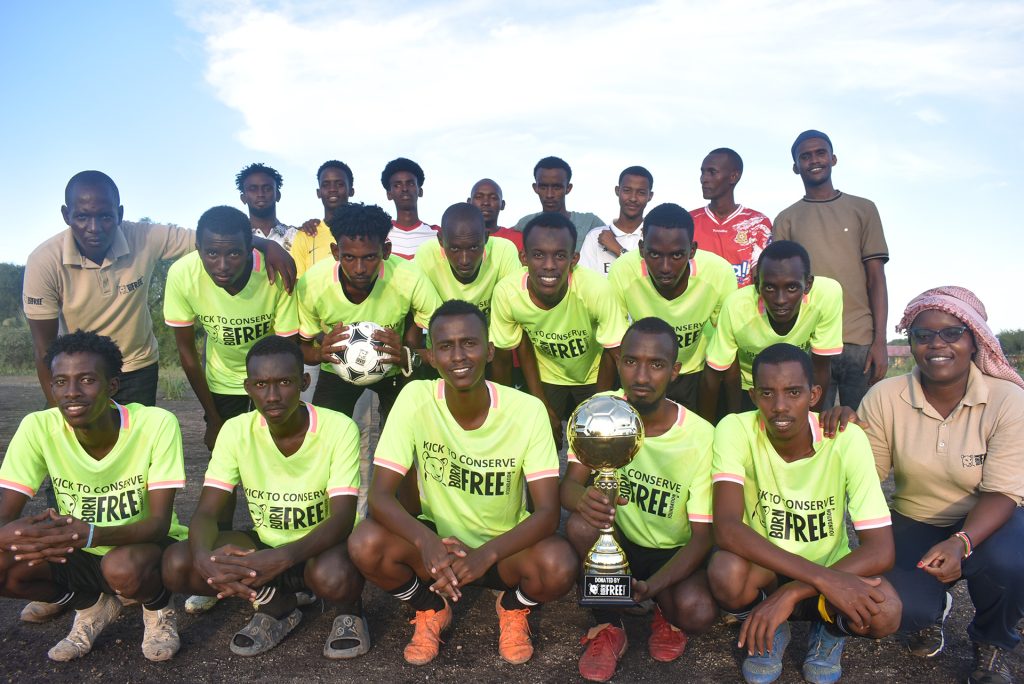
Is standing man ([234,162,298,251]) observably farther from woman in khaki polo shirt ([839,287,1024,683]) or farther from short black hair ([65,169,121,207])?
woman in khaki polo shirt ([839,287,1024,683])

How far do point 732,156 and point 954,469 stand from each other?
11.3 ft

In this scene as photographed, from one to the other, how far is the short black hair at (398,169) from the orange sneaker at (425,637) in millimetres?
4140

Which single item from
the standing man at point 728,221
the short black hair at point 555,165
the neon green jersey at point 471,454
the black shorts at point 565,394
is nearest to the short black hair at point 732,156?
the standing man at point 728,221

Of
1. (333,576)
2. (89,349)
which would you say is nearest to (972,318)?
(333,576)

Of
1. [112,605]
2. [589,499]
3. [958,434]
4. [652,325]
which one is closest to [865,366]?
[958,434]

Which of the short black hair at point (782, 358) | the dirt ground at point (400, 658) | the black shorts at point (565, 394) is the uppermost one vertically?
the short black hair at point (782, 358)

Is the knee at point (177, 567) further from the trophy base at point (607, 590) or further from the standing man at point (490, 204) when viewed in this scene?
the standing man at point (490, 204)

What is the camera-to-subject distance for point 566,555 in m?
3.67

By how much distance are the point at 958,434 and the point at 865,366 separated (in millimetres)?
1873

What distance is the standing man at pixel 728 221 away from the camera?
6246 mm

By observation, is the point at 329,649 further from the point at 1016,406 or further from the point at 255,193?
the point at 255,193

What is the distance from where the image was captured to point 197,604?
4254 millimetres

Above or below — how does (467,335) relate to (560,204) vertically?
below

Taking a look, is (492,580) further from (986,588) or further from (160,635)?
(986,588)
